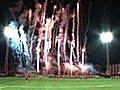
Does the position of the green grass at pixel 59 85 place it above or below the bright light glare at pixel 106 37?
below

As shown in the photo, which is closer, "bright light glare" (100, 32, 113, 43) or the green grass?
the green grass

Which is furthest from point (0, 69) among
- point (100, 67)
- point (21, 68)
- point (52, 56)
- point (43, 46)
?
point (100, 67)

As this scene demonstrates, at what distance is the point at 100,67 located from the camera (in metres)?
104

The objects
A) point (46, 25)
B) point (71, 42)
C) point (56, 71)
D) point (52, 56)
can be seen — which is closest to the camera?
point (46, 25)

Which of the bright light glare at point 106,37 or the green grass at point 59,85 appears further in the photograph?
the bright light glare at point 106,37

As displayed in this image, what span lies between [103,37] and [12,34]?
1949cm

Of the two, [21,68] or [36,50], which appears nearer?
[36,50]

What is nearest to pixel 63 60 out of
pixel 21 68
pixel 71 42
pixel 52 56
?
pixel 52 56

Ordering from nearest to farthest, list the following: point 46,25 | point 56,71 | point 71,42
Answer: point 46,25, point 71,42, point 56,71

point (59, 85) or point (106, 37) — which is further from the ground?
point (106, 37)

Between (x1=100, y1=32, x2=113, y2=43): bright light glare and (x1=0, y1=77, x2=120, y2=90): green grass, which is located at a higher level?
(x1=100, y1=32, x2=113, y2=43): bright light glare

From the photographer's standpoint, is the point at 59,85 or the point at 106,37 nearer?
the point at 59,85

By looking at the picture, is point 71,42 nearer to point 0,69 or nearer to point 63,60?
point 63,60

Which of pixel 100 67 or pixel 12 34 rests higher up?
pixel 12 34
